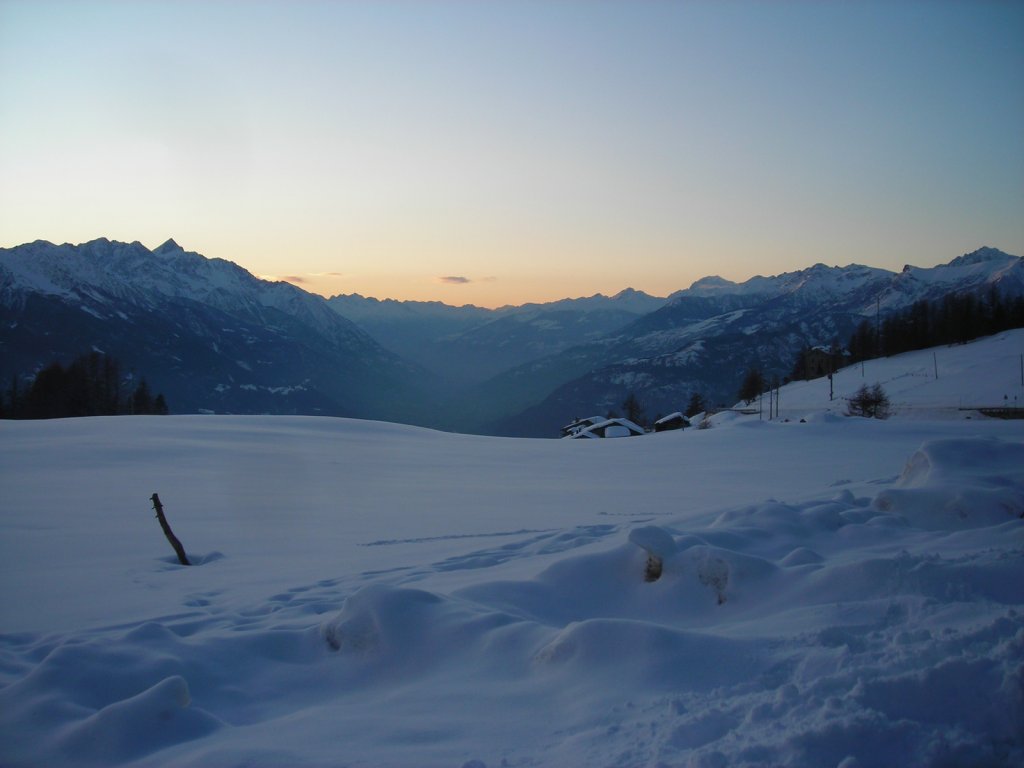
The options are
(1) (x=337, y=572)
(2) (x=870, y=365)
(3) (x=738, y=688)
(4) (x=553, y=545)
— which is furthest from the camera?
(2) (x=870, y=365)

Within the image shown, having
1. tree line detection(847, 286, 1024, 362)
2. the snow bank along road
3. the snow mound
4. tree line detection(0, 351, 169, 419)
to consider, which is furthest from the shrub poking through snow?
tree line detection(0, 351, 169, 419)

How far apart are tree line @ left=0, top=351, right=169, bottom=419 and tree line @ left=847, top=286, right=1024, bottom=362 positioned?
10782cm

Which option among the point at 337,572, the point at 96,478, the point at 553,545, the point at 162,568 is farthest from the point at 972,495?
the point at 96,478

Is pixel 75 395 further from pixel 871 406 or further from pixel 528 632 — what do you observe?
pixel 871 406

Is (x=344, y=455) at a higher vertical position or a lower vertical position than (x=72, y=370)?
lower

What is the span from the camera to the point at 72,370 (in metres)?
66.8

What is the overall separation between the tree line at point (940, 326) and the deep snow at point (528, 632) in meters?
110

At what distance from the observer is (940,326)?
10806cm

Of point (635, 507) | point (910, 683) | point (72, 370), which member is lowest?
point (635, 507)

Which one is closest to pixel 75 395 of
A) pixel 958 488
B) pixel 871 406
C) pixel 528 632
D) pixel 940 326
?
pixel 528 632

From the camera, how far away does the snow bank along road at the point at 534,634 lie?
12.4 ft

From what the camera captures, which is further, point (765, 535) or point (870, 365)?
point (870, 365)

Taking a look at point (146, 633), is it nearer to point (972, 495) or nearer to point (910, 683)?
point (910, 683)

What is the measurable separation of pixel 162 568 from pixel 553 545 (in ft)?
18.2
